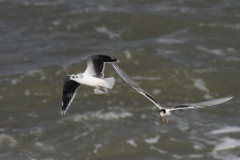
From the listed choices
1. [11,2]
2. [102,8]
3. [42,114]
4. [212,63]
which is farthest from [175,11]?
[42,114]

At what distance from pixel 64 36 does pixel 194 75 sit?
17.1ft

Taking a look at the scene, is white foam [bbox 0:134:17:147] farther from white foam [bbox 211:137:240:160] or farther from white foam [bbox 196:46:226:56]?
white foam [bbox 196:46:226:56]

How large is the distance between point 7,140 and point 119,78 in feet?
14.5

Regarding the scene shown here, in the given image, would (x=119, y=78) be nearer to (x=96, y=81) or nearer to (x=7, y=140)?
(x=7, y=140)

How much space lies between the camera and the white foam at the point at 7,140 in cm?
930

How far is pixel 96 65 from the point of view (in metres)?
6.20

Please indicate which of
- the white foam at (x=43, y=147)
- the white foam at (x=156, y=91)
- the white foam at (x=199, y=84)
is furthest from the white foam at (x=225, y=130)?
the white foam at (x=43, y=147)

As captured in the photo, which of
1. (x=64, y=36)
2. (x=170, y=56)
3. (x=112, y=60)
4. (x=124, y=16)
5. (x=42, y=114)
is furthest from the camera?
(x=124, y=16)

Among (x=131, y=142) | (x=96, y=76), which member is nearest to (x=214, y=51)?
(x=131, y=142)

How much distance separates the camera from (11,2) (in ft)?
58.9

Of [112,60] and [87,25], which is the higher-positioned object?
[87,25]

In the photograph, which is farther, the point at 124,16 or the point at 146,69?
the point at 124,16

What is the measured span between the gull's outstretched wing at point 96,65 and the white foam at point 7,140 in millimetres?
3969

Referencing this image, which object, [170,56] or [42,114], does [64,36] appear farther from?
[42,114]
